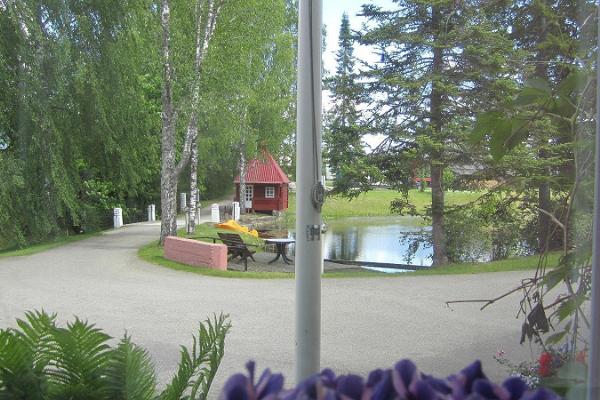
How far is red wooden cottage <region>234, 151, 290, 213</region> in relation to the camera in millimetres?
30141

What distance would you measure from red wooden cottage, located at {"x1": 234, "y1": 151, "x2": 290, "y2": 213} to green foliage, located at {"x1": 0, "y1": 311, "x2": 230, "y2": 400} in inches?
1105

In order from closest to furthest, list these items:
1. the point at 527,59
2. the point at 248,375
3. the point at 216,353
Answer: the point at 248,375 → the point at 216,353 → the point at 527,59

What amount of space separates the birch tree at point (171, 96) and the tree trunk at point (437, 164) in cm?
623

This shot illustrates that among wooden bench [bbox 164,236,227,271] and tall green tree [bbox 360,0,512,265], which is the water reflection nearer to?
tall green tree [bbox 360,0,512,265]

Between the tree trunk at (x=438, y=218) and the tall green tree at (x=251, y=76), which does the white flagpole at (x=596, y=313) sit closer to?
the tree trunk at (x=438, y=218)

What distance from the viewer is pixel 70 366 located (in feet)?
5.39

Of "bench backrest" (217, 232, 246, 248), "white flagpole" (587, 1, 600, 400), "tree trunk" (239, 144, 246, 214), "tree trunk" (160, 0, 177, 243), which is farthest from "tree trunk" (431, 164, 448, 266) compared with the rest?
"tree trunk" (239, 144, 246, 214)

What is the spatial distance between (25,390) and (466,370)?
126 centimetres

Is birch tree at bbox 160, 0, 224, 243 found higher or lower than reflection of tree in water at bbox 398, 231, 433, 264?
higher

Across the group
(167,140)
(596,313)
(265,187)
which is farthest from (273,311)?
(265,187)

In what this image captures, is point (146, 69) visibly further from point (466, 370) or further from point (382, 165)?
point (466, 370)

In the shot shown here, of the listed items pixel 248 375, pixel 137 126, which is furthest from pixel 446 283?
pixel 137 126

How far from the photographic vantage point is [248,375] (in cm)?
71

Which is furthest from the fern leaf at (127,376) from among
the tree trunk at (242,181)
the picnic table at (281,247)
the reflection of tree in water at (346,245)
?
the tree trunk at (242,181)
